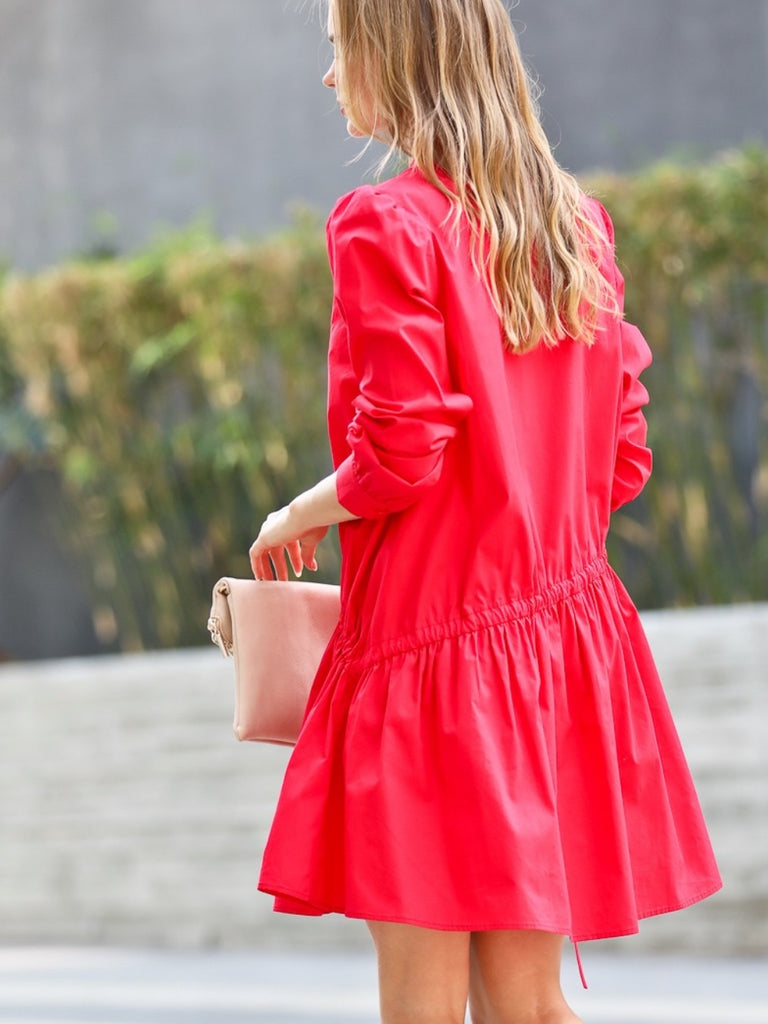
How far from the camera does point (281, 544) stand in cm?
152

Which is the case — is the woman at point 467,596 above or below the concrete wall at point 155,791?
above

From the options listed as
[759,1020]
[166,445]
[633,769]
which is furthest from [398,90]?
[166,445]

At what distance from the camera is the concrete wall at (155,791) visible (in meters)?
3.27

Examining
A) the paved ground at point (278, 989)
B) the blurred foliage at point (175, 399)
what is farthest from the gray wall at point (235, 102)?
the paved ground at point (278, 989)

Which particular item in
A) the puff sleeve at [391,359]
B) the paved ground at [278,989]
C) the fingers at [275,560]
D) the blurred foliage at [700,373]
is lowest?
the paved ground at [278,989]

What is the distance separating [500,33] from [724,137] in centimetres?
309

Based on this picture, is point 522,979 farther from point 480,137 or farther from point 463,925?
point 480,137

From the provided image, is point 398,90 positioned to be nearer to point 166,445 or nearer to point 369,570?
point 369,570

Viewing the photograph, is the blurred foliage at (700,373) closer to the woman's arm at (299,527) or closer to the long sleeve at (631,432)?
the long sleeve at (631,432)

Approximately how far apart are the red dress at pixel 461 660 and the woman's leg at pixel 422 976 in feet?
0.14

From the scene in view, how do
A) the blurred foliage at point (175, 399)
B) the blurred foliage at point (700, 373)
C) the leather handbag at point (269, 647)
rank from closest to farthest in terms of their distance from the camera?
the leather handbag at point (269, 647) → the blurred foliage at point (700, 373) → the blurred foliage at point (175, 399)

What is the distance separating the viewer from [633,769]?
57.2 inches

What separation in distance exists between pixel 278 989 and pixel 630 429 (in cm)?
194

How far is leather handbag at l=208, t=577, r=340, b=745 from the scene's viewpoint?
152 cm
